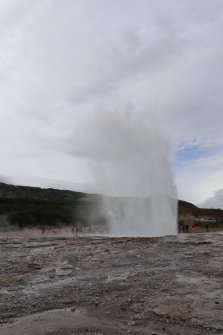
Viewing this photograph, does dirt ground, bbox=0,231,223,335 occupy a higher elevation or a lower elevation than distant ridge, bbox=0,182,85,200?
lower

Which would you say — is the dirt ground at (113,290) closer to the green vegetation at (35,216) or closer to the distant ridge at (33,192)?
the green vegetation at (35,216)

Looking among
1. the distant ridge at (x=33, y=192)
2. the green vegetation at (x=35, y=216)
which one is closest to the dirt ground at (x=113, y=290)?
the green vegetation at (x=35, y=216)

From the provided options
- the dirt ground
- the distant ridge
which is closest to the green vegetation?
the dirt ground

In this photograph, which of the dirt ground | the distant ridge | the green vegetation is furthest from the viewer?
the distant ridge

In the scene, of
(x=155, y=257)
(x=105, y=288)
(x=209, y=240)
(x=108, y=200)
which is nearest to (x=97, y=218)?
(x=108, y=200)

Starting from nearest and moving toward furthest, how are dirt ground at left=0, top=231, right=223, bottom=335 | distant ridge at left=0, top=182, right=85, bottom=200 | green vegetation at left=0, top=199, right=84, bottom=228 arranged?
1. dirt ground at left=0, top=231, right=223, bottom=335
2. green vegetation at left=0, top=199, right=84, bottom=228
3. distant ridge at left=0, top=182, right=85, bottom=200

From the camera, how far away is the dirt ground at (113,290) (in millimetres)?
7418

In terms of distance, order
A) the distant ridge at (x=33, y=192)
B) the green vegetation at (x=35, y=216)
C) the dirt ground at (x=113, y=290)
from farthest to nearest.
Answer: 1. the distant ridge at (x=33, y=192)
2. the green vegetation at (x=35, y=216)
3. the dirt ground at (x=113, y=290)

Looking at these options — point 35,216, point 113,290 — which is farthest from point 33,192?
point 113,290

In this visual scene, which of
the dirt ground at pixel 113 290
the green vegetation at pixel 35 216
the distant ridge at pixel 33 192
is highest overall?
the distant ridge at pixel 33 192

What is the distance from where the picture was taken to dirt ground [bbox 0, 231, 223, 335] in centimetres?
742

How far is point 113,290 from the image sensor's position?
933 centimetres

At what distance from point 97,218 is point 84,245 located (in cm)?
2908

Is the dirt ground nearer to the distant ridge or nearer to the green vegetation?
the green vegetation
